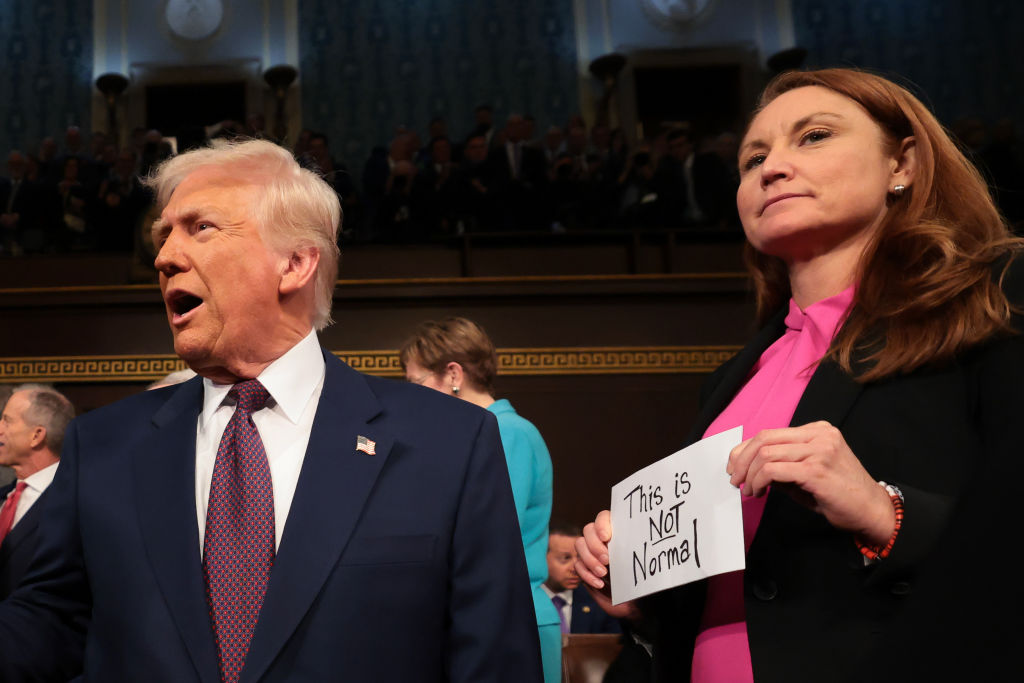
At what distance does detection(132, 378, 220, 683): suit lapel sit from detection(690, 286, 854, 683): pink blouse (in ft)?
2.20

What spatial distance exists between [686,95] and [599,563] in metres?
10.5

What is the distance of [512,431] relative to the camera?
2.55 m

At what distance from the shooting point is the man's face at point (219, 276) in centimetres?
151

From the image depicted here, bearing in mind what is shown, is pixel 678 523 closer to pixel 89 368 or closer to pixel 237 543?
pixel 237 543

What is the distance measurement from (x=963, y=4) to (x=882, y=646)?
41.0 feet

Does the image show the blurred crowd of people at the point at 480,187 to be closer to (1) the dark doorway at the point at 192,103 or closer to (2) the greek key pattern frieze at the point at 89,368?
(2) the greek key pattern frieze at the point at 89,368

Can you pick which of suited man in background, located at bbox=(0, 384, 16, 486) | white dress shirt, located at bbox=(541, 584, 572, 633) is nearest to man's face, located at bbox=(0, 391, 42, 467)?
suited man in background, located at bbox=(0, 384, 16, 486)

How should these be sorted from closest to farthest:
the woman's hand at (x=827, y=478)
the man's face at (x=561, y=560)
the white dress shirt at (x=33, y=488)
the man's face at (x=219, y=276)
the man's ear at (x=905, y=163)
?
1. the woman's hand at (x=827, y=478)
2. the man's ear at (x=905, y=163)
3. the man's face at (x=219, y=276)
4. the white dress shirt at (x=33, y=488)
5. the man's face at (x=561, y=560)

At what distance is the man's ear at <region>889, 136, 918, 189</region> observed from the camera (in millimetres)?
1401

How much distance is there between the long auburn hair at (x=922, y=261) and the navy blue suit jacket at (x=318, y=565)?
60 cm

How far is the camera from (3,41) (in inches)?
436

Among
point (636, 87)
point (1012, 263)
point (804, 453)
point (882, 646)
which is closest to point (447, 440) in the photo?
point (804, 453)

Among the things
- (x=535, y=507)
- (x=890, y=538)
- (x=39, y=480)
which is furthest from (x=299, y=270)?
(x=39, y=480)

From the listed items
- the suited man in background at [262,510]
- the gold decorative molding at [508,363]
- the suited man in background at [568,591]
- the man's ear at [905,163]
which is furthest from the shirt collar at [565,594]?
the man's ear at [905,163]
